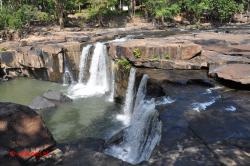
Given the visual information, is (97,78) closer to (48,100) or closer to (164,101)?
(48,100)

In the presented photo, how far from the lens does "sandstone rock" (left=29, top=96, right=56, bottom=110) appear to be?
20812 millimetres

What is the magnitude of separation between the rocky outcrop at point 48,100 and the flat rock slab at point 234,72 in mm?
8856

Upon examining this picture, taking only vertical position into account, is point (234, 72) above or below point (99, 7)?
below

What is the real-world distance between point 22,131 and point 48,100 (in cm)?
1135

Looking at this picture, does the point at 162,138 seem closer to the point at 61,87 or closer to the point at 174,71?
the point at 174,71

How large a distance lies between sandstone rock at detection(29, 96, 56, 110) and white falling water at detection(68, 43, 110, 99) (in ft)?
7.39

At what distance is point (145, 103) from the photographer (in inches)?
598

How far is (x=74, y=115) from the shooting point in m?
19.5

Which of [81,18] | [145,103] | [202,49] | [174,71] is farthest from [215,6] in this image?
[145,103]

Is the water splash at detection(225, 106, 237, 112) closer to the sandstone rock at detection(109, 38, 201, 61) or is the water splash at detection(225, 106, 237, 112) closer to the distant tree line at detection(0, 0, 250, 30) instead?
the sandstone rock at detection(109, 38, 201, 61)

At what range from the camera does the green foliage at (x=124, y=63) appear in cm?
2031

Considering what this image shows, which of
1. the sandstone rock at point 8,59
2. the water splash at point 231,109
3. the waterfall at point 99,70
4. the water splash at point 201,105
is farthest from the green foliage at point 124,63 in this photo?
the sandstone rock at point 8,59

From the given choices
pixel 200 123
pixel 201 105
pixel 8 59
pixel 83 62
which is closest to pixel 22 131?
pixel 200 123

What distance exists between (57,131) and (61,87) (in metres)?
8.32
